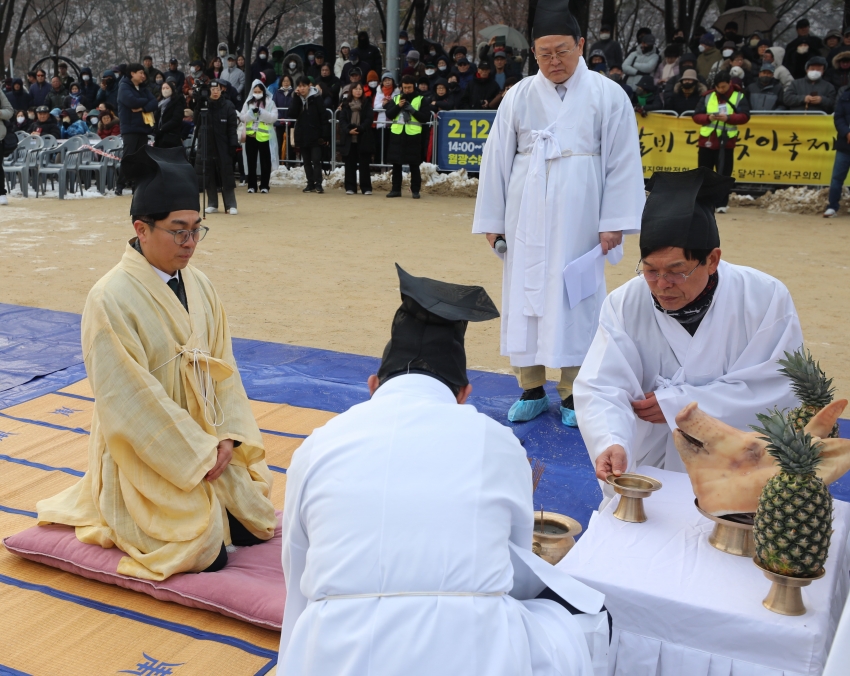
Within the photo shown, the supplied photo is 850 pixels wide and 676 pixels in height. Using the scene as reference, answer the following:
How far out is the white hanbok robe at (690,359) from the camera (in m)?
2.70

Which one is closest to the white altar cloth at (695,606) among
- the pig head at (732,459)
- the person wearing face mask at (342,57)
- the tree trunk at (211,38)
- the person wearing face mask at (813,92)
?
the pig head at (732,459)

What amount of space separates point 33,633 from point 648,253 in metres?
2.14

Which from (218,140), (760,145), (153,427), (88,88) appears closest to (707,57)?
(760,145)

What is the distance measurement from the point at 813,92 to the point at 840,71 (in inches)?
27.1

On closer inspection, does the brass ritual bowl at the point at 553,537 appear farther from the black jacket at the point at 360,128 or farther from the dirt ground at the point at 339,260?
the black jacket at the point at 360,128

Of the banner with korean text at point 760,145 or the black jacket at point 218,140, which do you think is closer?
the black jacket at point 218,140

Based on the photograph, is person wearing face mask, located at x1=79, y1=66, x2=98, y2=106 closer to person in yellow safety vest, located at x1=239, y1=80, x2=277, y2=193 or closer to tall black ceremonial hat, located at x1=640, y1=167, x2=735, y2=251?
person in yellow safety vest, located at x1=239, y1=80, x2=277, y2=193

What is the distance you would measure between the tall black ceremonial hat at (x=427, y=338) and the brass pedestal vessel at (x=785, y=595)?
73 centimetres

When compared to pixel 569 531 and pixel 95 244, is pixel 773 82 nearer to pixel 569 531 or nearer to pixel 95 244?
pixel 95 244

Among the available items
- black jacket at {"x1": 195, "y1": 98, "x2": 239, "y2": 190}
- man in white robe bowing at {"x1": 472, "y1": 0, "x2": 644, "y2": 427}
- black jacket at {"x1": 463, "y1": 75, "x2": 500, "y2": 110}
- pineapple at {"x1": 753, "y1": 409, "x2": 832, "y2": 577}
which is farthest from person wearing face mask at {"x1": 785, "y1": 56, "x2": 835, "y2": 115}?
pineapple at {"x1": 753, "y1": 409, "x2": 832, "y2": 577}

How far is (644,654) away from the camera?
1884 mm

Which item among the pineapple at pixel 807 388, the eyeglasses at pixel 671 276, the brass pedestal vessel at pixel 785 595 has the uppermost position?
the eyeglasses at pixel 671 276

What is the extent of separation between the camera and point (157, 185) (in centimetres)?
277

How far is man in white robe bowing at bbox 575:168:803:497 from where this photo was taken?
2.60 meters
